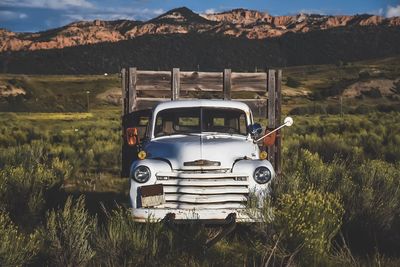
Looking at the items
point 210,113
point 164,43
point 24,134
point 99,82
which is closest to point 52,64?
point 164,43

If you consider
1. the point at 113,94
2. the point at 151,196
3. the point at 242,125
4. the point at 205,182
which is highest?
the point at 113,94

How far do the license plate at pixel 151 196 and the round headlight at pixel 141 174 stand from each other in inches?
9.4

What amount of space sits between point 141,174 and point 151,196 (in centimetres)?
39

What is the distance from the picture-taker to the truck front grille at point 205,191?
762 cm

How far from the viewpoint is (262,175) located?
309 inches

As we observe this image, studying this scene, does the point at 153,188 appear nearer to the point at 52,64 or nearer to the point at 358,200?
the point at 358,200

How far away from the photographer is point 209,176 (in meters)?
7.65

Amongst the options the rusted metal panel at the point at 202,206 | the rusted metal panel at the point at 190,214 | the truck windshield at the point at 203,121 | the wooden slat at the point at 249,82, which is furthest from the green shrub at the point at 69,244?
the wooden slat at the point at 249,82

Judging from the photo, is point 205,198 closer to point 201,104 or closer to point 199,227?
point 199,227

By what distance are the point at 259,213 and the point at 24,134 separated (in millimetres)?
21543

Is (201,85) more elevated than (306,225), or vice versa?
(201,85)

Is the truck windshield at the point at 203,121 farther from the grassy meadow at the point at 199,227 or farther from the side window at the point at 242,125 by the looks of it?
the grassy meadow at the point at 199,227

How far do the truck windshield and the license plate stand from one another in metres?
1.96

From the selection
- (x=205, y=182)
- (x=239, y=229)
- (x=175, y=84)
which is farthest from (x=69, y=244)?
(x=175, y=84)
